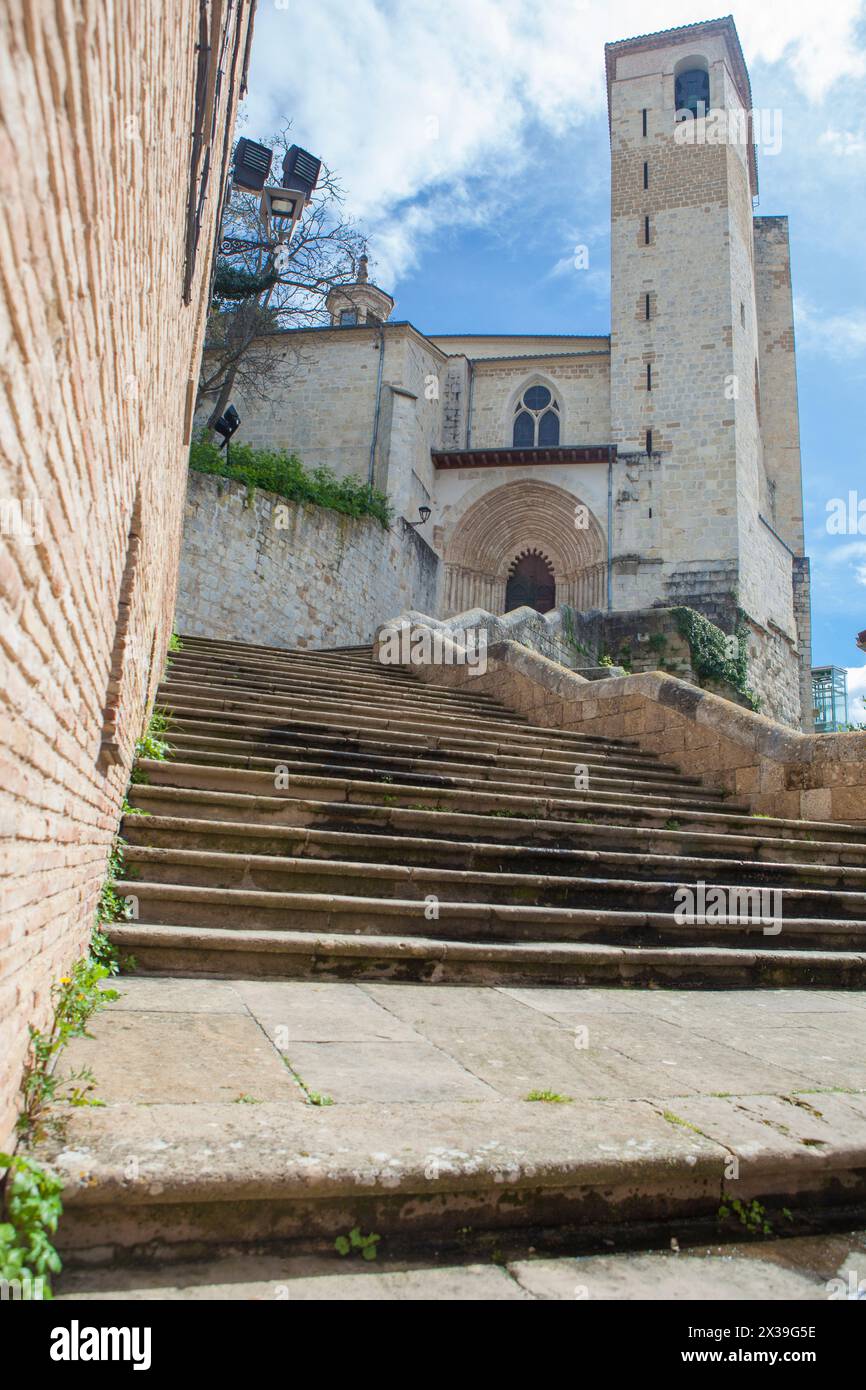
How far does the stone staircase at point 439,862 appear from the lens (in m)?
4.38

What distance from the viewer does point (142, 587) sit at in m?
4.36

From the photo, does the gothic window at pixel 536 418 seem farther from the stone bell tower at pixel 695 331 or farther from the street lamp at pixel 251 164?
the street lamp at pixel 251 164

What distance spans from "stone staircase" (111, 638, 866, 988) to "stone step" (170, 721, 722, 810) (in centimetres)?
2

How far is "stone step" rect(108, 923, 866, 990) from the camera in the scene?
399cm

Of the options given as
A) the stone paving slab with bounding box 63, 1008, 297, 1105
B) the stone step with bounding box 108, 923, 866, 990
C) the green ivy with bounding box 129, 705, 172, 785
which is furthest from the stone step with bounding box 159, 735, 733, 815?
the stone paving slab with bounding box 63, 1008, 297, 1105

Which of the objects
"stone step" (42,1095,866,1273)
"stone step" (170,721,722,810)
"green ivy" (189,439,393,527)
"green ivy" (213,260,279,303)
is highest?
"green ivy" (213,260,279,303)

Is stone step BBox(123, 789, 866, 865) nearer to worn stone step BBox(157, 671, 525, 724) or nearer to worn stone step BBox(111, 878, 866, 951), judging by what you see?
worn stone step BBox(111, 878, 866, 951)

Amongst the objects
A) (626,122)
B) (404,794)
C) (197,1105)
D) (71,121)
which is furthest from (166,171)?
(626,122)

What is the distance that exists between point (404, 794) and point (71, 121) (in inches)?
199

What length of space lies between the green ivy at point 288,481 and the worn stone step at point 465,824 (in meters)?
10.8

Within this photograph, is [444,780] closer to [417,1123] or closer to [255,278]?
[417,1123]

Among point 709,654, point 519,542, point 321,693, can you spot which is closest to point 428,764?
point 321,693

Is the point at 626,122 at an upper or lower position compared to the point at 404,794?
upper
